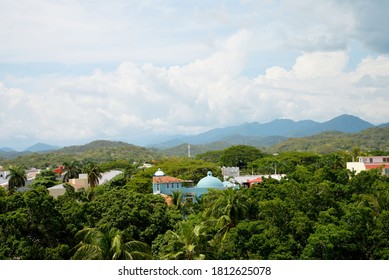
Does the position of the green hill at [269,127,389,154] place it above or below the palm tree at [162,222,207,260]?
above

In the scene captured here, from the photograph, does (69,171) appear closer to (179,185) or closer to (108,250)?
(179,185)

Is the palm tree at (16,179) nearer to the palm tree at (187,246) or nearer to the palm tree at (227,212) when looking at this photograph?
the palm tree at (227,212)

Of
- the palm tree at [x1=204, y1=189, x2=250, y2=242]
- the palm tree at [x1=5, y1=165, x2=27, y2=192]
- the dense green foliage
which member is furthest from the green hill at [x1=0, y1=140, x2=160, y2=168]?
the dense green foliage

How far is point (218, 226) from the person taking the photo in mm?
18234

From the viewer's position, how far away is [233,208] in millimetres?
18797

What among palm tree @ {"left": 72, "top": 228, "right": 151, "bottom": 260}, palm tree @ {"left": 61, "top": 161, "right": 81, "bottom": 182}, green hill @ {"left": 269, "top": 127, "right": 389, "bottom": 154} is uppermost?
green hill @ {"left": 269, "top": 127, "right": 389, "bottom": 154}

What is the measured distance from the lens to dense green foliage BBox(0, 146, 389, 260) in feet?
46.3

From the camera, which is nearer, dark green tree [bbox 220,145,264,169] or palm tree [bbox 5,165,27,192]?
palm tree [bbox 5,165,27,192]

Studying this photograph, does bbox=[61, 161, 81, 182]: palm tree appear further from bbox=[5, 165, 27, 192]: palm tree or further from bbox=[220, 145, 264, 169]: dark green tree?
bbox=[220, 145, 264, 169]: dark green tree

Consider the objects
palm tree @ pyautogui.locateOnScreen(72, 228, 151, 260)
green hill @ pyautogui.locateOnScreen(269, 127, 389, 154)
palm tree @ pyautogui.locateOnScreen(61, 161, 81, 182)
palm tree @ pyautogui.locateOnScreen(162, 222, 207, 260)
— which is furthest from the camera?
green hill @ pyautogui.locateOnScreen(269, 127, 389, 154)

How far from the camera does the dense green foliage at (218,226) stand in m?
14.1

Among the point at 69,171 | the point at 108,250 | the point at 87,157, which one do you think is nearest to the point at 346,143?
the point at 87,157

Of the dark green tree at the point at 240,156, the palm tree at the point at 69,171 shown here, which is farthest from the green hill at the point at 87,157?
the palm tree at the point at 69,171
